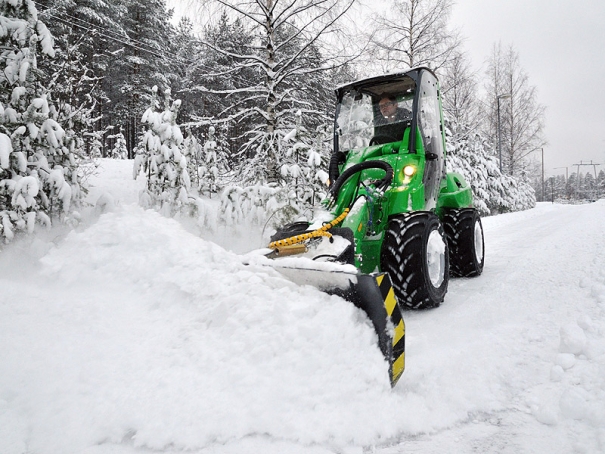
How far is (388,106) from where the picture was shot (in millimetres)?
4520

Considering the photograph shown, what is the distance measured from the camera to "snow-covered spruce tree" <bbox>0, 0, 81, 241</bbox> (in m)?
3.81

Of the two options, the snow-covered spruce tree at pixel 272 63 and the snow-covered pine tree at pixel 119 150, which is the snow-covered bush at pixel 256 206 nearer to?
the snow-covered spruce tree at pixel 272 63

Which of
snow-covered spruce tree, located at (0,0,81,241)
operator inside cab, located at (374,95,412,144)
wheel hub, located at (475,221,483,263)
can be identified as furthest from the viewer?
wheel hub, located at (475,221,483,263)

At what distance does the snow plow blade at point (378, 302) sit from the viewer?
213 centimetres

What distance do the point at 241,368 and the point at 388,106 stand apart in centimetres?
366

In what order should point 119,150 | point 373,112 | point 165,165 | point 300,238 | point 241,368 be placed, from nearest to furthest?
1. point 241,368
2. point 300,238
3. point 373,112
4. point 165,165
5. point 119,150

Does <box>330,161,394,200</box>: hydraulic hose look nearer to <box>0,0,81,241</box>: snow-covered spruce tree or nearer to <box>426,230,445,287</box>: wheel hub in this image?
<box>426,230,445,287</box>: wheel hub

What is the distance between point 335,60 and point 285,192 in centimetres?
359

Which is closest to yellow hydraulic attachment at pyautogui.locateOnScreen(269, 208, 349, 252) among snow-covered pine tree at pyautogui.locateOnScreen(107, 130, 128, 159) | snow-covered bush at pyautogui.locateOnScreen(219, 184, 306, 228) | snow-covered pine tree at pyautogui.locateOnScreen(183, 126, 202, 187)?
snow-covered bush at pyautogui.locateOnScreen(219, 184, 306, 228)

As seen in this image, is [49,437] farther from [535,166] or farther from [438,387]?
[535,166]

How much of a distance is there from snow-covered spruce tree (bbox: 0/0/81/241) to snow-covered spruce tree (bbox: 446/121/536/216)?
14434 mm

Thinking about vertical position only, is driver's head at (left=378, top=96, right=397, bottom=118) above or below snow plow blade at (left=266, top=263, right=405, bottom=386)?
above

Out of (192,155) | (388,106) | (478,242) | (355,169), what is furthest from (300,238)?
(192,155)

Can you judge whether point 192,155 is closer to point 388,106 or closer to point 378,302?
point 388,106
